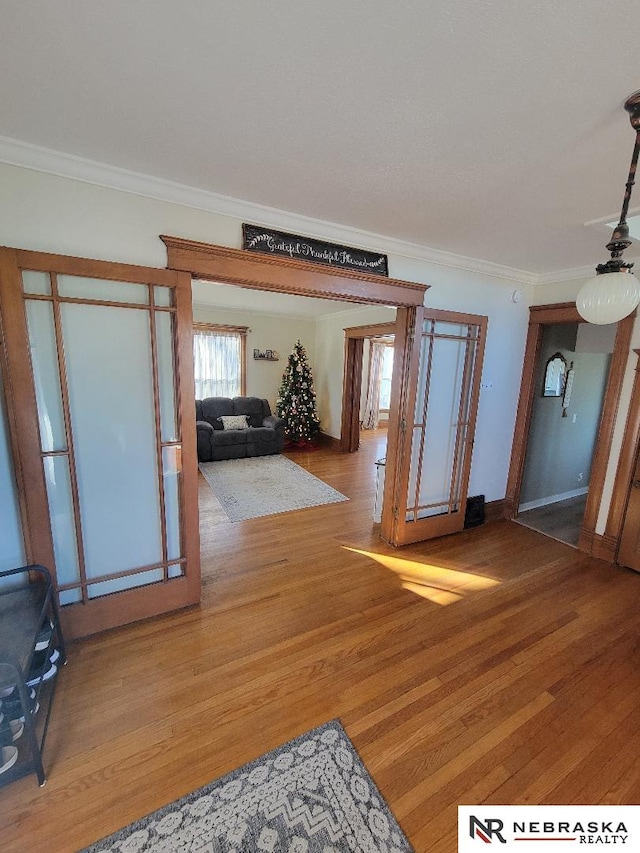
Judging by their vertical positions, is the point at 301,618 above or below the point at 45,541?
below

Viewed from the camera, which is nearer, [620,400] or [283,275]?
[283,275]

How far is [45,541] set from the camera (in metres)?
1.86

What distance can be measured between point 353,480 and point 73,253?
4.05 metres

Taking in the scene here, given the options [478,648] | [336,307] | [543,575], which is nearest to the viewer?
[478,648]

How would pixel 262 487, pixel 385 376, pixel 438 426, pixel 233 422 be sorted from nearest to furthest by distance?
pixel 438 426, pixel 262 487, pixel 233 422, pixel 385 376

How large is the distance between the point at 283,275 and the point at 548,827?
2899mm

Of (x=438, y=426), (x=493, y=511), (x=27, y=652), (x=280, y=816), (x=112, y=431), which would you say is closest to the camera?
(x=280, y=816)

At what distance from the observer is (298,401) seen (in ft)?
22.1

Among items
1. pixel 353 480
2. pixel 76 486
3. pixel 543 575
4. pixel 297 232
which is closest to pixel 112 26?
pixel 297 232

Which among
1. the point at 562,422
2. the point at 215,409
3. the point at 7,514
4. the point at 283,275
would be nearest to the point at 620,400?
the point at 562,422

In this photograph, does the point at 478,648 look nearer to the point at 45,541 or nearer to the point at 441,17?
the point at 45,541

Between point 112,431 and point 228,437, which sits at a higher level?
point 112,431

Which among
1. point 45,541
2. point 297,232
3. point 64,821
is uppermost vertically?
point 297,232

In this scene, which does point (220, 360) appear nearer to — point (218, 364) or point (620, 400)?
point (218, 364)
